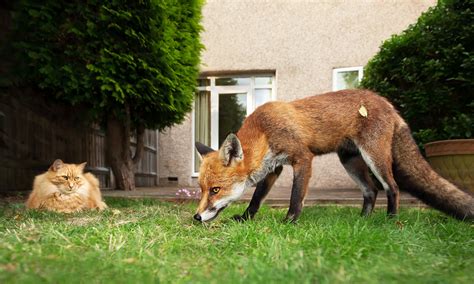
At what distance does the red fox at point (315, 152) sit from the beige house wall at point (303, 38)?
5950 millimetres

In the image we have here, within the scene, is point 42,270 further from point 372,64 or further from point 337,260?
point 372,64

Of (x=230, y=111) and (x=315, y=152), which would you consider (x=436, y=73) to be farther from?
(x=230, y=111)

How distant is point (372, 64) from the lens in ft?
22.8

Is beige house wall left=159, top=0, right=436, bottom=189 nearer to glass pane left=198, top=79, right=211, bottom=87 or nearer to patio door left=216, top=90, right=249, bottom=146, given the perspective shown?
glass pane left=198, top=79, right=211, bottom=87

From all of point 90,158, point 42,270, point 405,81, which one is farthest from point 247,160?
point 90,158

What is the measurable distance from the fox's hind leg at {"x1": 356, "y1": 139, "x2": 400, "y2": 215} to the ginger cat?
307 cm

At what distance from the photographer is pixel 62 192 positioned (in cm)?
435

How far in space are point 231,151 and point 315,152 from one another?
2.97 ft

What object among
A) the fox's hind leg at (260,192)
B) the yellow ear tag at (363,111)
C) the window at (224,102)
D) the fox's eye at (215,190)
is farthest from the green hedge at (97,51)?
the window at (224,102)

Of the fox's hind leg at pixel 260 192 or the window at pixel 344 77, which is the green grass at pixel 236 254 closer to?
the fox's hind leg at pixel 260 192

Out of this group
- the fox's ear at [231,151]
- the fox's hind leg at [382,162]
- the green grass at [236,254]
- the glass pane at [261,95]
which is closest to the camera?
the green grass at [236,254]

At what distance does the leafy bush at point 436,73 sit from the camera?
16.7 feet

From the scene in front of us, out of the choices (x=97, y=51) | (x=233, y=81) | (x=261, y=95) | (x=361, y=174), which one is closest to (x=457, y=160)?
(x=361, y=174)

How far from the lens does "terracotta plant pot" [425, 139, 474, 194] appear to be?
410 centimetres
